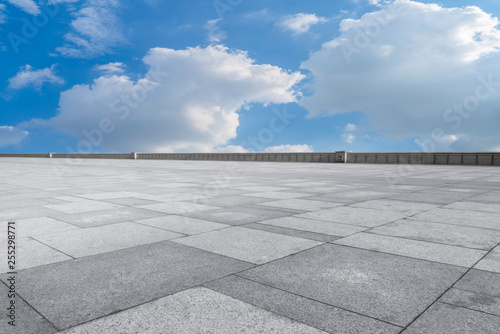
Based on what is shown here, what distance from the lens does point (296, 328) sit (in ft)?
7.52

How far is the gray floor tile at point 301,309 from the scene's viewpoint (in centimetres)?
232

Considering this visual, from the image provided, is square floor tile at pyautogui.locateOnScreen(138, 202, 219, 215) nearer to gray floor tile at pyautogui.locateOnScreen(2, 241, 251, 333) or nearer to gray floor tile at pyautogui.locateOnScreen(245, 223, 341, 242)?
gray floor tile at pyautogui.locateOnScreen(245, 223, 341, 242)

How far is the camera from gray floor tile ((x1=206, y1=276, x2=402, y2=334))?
232cm

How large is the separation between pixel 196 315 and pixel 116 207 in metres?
5.20

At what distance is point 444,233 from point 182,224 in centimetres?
383

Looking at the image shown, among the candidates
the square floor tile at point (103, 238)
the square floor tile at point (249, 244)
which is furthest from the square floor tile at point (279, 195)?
the square floor tile at point (103, 238)

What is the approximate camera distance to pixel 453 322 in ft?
7.86

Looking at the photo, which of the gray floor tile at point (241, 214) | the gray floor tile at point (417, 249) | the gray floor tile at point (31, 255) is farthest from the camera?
the gray floor tile at point (241, 214)

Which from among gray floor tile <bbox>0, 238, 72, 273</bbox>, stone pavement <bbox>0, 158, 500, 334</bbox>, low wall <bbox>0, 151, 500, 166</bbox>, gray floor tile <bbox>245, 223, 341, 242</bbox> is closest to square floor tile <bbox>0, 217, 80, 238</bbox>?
stone pavement <bbox>0, 158, 500, 334</bbox>

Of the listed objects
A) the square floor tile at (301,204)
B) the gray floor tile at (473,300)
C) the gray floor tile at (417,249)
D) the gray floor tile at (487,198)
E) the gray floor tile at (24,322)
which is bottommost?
the gray floor tile at (24,322)

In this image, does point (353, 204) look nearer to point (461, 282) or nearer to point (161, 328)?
point (461, 282)

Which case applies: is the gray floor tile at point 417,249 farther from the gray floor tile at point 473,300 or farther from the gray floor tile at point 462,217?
the gray floor tile at point 462,217

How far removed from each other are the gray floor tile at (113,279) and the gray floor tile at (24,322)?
0.16 ft

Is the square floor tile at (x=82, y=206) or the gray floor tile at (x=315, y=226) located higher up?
the gray floor tile at (x=315, y=226)
